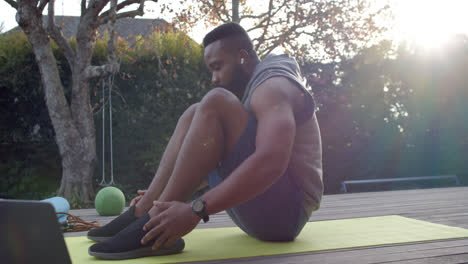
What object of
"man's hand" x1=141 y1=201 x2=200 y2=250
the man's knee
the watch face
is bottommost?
"man's hand" x1=141 y1=201 x2=200 y2=250

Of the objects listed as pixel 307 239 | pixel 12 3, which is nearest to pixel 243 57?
pixel 307 239

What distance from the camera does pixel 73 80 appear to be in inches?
221

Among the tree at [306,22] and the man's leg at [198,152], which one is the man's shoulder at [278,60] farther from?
the tree at [306,22]

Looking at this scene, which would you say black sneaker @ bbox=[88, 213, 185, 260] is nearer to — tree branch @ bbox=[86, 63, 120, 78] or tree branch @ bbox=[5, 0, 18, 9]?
tree branch @ bbox=[86, 63, 120, 78]

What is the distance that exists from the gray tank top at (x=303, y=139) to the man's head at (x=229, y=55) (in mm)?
130

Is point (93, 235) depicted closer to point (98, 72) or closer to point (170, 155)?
point (170, 155)

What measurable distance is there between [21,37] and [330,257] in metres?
5.81

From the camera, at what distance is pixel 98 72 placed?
543cm

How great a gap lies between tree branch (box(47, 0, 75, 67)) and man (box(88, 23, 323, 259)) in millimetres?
4457

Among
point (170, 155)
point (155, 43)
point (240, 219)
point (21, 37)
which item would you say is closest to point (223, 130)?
point (170, 155)

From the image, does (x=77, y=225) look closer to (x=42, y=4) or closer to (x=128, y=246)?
(x=128, y=246)

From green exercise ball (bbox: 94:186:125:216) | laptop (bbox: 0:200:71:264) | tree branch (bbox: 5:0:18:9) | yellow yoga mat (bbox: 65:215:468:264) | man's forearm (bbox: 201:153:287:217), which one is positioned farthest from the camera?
tree branch (bbox: 5:0:18:9)

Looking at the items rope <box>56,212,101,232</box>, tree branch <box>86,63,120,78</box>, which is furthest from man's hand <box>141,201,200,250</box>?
tree branch <box>86,63,120,78</box>

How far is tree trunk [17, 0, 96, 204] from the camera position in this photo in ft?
17.6
